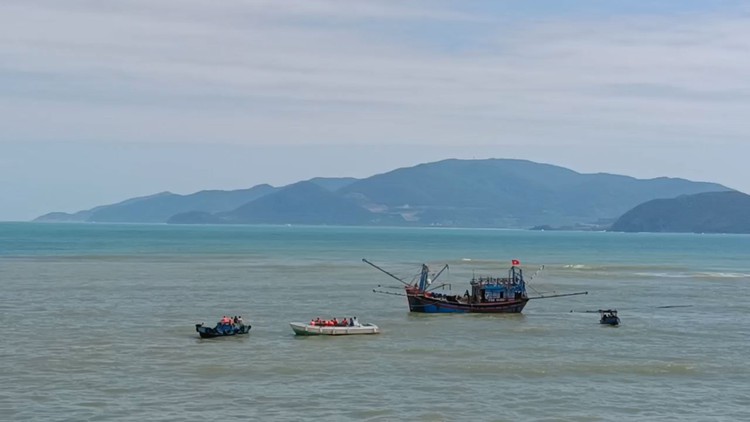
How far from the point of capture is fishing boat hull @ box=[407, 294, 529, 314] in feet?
320

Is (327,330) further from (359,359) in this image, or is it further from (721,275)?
(721,275)

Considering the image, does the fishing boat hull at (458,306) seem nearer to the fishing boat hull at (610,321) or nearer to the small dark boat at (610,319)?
the small dark boat at (610,319)

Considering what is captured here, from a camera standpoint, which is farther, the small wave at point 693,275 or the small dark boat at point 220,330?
the small wave at point 693,275

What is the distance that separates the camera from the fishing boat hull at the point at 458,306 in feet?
320

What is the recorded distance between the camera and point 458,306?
9831cm

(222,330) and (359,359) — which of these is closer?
(359,359)

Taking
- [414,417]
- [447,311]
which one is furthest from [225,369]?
[447,311]

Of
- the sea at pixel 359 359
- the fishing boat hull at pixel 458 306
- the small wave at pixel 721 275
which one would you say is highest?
the small wave at pixel 721 275

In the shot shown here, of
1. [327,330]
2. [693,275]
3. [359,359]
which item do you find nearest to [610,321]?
[327,330]

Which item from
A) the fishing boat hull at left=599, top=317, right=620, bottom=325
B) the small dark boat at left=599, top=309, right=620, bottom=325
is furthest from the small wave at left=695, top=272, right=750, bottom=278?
the fishing boat hull at left=599, top=317, right=620, bottom=325

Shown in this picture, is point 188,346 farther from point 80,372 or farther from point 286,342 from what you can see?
point 80,372

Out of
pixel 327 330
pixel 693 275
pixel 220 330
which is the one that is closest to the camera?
pixel 220 330

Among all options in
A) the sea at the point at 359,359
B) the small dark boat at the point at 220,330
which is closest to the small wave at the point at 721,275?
the sea at the point at 359,359

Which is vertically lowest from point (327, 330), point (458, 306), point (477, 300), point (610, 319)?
point (327, 330)
